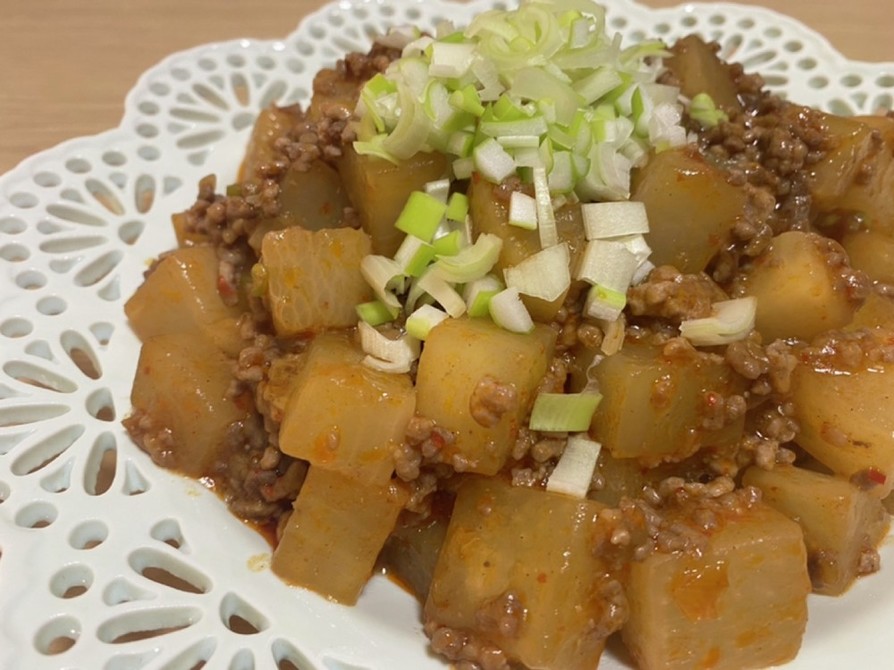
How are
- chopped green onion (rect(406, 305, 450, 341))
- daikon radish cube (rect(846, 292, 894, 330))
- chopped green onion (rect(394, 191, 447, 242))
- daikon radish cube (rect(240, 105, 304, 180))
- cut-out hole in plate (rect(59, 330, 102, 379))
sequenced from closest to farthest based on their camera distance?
1. chopped green onion (rect(406, 305, 450, 341))
2. chopped green onion (rect(394, 191, 447, 242))
3. daikon radish cube (rect(846, 292, 894, 330))
4. cut-out hole in plate (rect(59, 330, 102, 379))
5. daikon radish cube (rect(240, 105, 304, 180))

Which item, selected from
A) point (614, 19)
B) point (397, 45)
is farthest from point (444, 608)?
point (614, 19)

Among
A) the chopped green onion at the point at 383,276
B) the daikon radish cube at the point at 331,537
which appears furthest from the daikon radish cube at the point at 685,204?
the daikon radish cube at the point at 331,537

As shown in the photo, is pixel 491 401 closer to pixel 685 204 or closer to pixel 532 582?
pixel 532 582

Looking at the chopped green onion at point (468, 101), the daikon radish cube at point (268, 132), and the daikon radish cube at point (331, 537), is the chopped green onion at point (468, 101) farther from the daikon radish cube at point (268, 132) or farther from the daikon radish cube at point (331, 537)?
the daikon radish cube at point (331, 537)

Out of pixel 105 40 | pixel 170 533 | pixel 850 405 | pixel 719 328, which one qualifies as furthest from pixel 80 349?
pixel 105 40

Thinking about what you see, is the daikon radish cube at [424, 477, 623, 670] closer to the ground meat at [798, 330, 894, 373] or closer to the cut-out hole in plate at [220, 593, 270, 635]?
the cut-out hole in plate at [220, 593, 270, 635]

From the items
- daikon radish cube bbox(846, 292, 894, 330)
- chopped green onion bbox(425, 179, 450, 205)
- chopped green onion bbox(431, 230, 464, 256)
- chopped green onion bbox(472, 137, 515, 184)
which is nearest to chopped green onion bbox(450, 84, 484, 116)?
chopped green onion bbox(472, 137, 515, 184)

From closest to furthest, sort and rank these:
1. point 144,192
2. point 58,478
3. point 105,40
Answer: point 58,478 < point 144,192 < point 105,40
